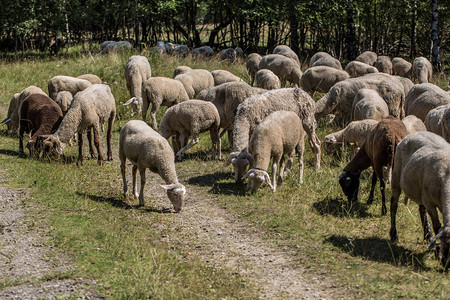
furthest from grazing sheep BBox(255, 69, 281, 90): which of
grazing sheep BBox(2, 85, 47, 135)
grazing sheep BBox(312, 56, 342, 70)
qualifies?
grazing sheep BBox(2, 85, 47, 135)

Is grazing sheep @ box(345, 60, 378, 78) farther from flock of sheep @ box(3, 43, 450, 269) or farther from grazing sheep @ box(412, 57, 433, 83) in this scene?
flock of sheep @ box(3, 43, 450, 269)

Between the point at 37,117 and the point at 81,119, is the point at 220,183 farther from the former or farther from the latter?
the point at 37,117

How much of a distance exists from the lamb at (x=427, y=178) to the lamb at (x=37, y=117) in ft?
25.1

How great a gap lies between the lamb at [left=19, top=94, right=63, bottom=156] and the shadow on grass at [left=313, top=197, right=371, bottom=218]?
20.4ft

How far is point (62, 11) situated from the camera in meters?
27.1

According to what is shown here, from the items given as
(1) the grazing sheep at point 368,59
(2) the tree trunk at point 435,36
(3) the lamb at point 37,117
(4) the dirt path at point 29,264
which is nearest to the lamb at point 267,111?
(4) the dirt path at point 29,264

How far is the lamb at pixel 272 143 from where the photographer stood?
9.32 metres

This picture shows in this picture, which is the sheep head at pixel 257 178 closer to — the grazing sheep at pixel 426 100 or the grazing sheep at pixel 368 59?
the grazing sheep at pixel 426 100

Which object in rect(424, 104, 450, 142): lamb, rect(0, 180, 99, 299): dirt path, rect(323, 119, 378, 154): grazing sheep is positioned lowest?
rect(0, 180, 99, 299): dirt path

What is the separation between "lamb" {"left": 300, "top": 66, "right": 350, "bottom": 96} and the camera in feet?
55.5

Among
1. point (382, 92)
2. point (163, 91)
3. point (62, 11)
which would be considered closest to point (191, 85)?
point (163, 91)

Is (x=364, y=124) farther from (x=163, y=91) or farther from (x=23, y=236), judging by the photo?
(x=23, y=236)

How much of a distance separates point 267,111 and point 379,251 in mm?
4690

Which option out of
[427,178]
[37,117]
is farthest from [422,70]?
[427,178]
